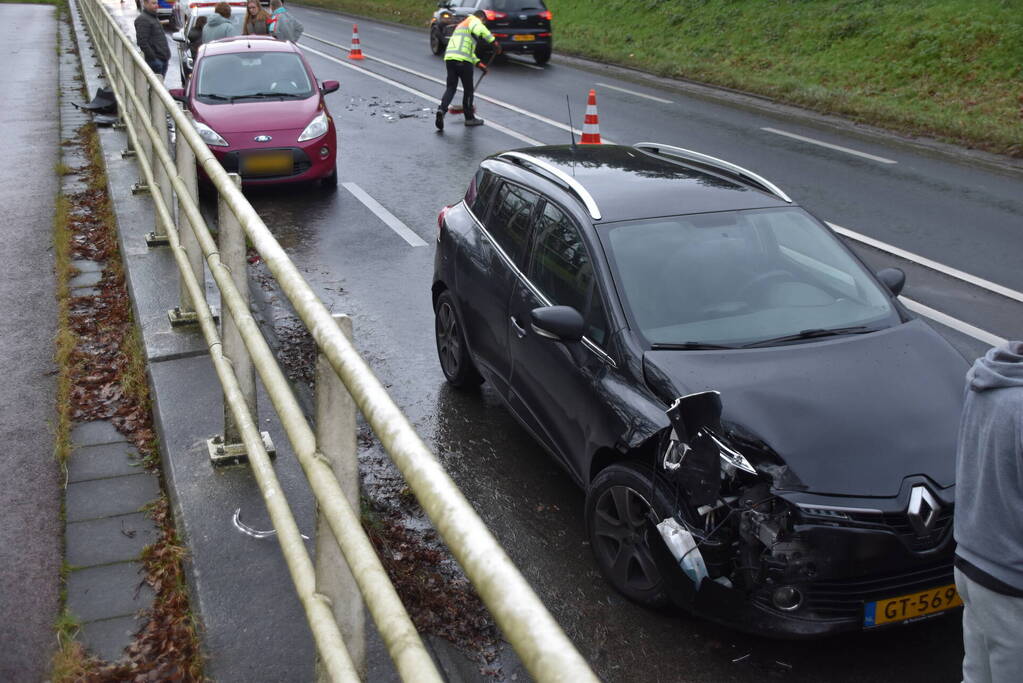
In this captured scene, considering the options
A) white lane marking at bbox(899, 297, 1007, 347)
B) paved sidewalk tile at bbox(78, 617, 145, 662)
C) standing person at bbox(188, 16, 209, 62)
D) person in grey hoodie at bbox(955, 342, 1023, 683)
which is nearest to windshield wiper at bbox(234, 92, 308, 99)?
white lane marking at bbox(899, 297, 1007, 347)

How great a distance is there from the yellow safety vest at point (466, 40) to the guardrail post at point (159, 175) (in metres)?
9.78

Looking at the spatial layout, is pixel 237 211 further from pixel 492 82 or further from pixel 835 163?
pixel 492 82

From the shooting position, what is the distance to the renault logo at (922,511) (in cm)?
423

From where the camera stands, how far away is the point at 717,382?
15.7 ft

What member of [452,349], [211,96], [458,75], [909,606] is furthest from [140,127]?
[458,75]

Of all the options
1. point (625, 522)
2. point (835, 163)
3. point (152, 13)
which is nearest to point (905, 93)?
point (835, 163)

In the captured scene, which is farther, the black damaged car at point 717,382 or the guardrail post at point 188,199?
the guardrail post at point 188,199

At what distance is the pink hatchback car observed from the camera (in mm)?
12406

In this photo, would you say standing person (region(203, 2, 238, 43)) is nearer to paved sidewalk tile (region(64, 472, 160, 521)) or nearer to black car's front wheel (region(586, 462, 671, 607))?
paved sidewalk tile (region(64, 472, 160, 521))

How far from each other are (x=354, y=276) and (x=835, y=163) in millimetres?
7557

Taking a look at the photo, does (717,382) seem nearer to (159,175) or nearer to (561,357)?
(561,357)

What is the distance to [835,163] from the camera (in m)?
14.5

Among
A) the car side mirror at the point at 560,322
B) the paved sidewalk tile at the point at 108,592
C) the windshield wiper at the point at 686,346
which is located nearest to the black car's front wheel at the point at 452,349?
the car side mirror at the point at 560,322

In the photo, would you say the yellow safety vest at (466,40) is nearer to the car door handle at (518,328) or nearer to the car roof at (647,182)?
the car roof at (647,182)
